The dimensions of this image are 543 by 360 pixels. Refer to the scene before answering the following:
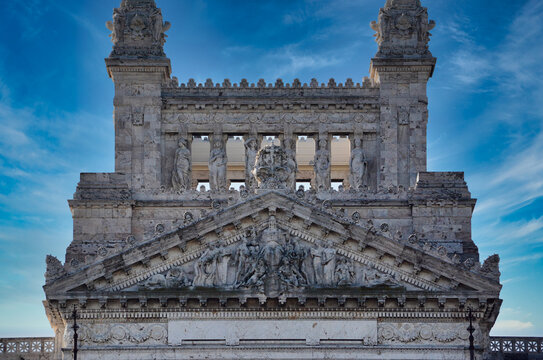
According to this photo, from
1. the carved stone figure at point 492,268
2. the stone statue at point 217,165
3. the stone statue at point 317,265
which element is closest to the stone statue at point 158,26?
the stone statue at point 217,165

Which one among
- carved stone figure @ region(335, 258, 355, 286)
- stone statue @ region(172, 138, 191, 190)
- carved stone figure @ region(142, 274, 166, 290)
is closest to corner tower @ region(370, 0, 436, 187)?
stone statue @ region(172, 138, 191, 190)

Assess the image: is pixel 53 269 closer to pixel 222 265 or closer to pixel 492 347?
pixel 222 265

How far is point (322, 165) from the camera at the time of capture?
69000mm

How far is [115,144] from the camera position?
69.8m

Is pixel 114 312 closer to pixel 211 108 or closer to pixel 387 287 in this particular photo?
pixel 387 287

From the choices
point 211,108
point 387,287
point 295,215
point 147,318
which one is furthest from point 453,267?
point 211,108

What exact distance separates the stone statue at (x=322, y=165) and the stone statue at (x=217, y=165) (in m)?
4.33

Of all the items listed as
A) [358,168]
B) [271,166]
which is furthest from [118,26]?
[271,166]

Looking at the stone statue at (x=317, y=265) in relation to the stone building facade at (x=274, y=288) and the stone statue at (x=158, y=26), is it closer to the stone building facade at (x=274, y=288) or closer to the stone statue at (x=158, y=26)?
the stone building facade at (x=274, y=288)

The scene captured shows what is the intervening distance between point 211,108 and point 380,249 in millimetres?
19367

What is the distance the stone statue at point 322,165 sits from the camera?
68.6 meters

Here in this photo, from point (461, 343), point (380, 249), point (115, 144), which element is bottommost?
point (461, 343)

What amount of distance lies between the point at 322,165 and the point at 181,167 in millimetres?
6661

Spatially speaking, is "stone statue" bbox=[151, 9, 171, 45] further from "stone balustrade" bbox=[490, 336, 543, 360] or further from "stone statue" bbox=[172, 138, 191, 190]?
"stone balustrade" bbox=[490, 336, 543, 360]
